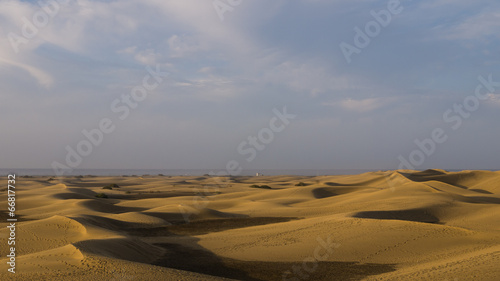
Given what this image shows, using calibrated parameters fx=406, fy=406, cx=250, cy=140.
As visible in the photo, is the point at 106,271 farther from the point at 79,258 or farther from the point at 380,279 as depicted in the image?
the point at 380,279

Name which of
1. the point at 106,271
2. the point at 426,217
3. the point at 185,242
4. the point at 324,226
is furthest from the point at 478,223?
the point at 106,271

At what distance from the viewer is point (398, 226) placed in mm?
A: 15359

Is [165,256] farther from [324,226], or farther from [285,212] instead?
[285,212]

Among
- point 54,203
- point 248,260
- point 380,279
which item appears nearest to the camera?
point 380,279

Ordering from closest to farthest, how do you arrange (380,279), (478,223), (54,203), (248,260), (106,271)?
(106,271) < (380,279) < (248,260) < (478,223) < (54,203)

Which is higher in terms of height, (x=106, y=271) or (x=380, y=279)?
(x=106, y=271)

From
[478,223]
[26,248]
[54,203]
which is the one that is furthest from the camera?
[54,203]

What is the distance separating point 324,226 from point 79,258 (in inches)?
378

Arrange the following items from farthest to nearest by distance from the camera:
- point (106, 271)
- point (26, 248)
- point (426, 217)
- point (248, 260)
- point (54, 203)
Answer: point (54, 203)
point (426, 217)
point (26, 248)
point (248, 260)
point (106, 271)

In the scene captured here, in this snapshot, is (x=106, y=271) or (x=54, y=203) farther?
(x=54, y=203)

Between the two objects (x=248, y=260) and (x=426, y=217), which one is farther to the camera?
(x=426, y=217)

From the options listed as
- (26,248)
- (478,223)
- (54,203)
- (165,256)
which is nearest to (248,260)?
(165,256)

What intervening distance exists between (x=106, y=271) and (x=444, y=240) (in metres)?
10.8

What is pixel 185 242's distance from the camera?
1592 centimetres
